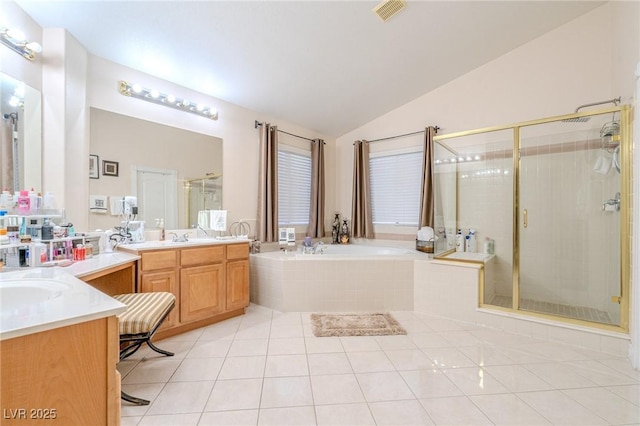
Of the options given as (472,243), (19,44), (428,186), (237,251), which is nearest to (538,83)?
(428,186)

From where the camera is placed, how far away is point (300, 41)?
2641 millimetres

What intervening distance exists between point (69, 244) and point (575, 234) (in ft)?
14.9

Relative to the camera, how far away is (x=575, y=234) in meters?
2.90

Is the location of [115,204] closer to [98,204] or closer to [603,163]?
[98,204]

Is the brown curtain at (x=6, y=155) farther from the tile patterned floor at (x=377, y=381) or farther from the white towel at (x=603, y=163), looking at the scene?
the white towel at (x=603, y=163)

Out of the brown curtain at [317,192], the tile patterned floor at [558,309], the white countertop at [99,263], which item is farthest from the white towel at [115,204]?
the tile patterned floor at [558,309]

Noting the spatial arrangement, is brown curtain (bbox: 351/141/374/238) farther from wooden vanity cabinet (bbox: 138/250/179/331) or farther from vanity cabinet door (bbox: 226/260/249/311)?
wooden vanity cabinet (bbox: 138/250/179/331)

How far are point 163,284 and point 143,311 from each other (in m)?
0.65

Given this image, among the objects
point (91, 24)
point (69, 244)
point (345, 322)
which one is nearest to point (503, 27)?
point (345, 322)

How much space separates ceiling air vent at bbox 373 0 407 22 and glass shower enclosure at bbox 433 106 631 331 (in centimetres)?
142

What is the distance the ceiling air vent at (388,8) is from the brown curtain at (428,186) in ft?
5.45

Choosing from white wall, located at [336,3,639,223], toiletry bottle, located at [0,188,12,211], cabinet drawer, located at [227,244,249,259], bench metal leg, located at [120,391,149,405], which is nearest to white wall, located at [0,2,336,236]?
toiletry bottle, located at [0,188,12,211]

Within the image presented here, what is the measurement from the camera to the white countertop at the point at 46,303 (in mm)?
774

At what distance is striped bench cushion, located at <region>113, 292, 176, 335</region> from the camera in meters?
1.64
